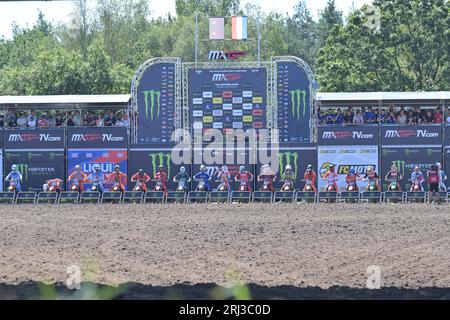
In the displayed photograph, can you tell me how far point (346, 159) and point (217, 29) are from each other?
6.65 meters

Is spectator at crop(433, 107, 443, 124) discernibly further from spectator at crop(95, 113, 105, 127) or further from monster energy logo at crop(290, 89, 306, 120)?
spectator at crop(95, 113, 105, 127)

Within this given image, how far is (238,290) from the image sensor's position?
1213cm

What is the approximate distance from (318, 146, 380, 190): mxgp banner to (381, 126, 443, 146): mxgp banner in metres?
0.62

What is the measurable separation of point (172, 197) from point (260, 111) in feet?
14.6

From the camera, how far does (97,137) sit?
118ft

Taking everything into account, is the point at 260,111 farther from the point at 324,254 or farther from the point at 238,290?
the point at 238,290

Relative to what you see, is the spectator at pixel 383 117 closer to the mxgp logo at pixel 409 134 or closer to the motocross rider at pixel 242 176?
the mxgp logo at pixel 409 134

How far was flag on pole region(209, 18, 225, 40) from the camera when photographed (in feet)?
116

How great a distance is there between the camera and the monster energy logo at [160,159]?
35.6 m

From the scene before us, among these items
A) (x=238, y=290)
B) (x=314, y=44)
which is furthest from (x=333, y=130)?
(x=314, y=44)

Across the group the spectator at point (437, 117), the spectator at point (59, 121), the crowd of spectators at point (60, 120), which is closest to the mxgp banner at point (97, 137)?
the crowd of spectators at point (60, 120)

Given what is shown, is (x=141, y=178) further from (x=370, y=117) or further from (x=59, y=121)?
(x=370, y=117)

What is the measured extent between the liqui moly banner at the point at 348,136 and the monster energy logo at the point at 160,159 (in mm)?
5567

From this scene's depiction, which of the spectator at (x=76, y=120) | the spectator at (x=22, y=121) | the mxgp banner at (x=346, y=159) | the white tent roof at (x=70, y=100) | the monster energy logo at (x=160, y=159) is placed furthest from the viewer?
the spectator at (x=76, y=120)
